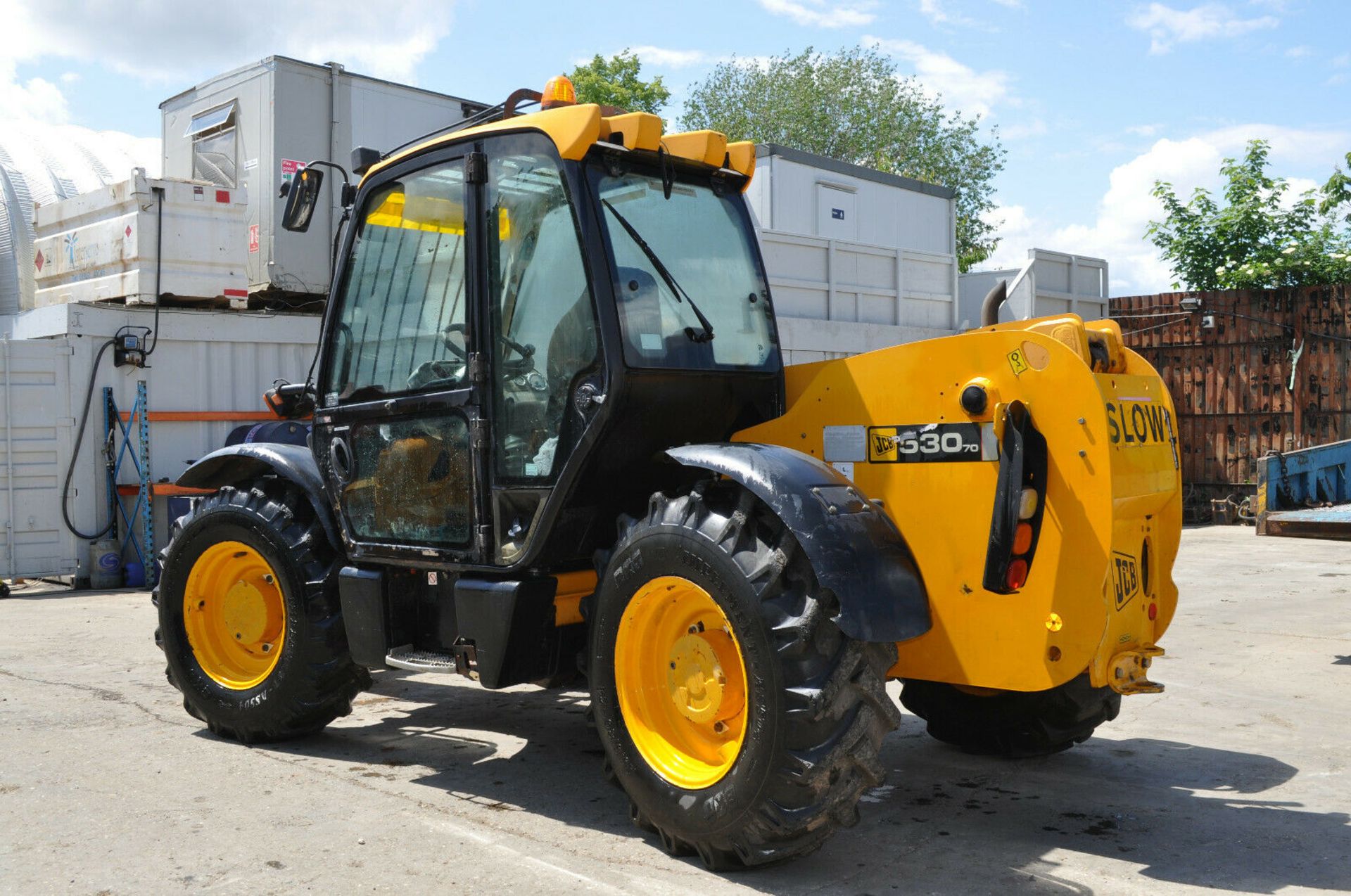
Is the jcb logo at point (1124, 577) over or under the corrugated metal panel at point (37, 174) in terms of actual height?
under

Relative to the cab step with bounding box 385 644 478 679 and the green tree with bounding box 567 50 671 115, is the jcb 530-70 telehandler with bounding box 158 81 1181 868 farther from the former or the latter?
the green tree with bounding box 567 50 671 115

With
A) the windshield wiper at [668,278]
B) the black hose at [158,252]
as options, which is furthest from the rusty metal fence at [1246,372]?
the windshield wiper at [668,278]

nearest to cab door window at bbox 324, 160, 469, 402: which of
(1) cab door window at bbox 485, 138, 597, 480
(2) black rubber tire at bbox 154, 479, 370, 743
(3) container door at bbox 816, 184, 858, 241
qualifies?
(1) cab door window at bbox 485, 138, 597, 480

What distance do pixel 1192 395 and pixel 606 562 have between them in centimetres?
1526

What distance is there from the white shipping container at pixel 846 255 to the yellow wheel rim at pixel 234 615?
825 cm

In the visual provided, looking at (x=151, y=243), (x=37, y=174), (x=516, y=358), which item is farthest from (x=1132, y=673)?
(x=37, y=174)

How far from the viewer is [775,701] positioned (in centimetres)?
362

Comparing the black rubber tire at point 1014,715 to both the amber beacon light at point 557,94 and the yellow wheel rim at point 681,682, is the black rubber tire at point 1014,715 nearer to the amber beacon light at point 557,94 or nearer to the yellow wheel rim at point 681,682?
the yellow wheel rim at point 681,682

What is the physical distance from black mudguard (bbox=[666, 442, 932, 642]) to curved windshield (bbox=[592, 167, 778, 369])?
60cm

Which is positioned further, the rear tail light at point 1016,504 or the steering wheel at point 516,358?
the steering wheel at point 516,358

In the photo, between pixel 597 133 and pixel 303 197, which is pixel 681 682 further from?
pixel 303 197

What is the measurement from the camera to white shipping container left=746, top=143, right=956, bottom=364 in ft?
46.1

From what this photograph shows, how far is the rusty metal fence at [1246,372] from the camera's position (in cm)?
1622

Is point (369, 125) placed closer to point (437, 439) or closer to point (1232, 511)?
point (437, 439)
